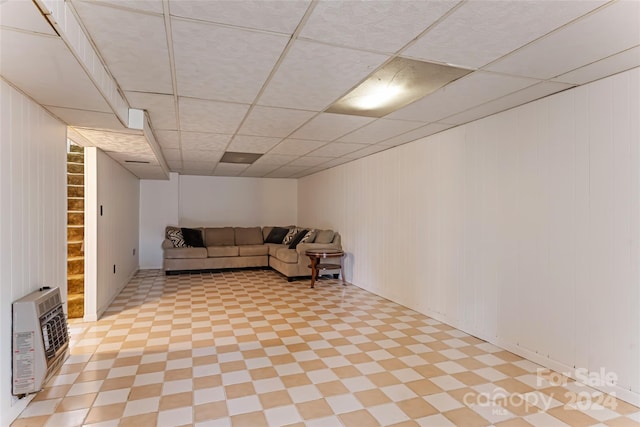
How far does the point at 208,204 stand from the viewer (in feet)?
26.9

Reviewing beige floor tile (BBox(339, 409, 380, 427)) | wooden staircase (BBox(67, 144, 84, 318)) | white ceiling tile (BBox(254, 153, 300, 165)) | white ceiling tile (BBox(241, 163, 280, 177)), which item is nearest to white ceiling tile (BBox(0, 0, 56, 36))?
beige floor tile (BBox(339, 409, 380, 427))

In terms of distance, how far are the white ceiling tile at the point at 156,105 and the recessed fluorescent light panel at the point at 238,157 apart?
5.78ft

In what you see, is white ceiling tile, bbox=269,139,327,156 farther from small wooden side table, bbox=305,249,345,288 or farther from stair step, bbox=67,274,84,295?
stair step, bbox=67,274,84,295

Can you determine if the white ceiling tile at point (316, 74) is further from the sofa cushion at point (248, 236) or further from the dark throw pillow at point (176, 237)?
the sofa cushion at point (248, 236)

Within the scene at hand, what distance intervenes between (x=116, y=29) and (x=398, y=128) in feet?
8.99

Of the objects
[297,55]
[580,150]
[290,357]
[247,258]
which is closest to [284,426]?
[290,357]

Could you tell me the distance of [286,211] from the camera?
8.88 m

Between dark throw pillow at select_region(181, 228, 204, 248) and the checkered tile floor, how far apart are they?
113 inches

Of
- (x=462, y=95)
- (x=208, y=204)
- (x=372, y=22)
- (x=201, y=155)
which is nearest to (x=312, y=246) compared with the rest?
(x=201, y=155)

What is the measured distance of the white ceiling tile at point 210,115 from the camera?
2.93 meters

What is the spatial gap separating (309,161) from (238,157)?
1200 mm

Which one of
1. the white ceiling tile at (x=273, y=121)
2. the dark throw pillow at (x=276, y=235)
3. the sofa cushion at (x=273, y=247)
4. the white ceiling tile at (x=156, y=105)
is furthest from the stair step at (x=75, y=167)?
the dark throw pillow at (x=276, y=235)

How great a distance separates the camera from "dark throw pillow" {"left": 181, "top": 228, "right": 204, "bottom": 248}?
7.08 metres

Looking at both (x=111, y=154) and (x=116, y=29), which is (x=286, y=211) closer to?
(x=111, y=154)
